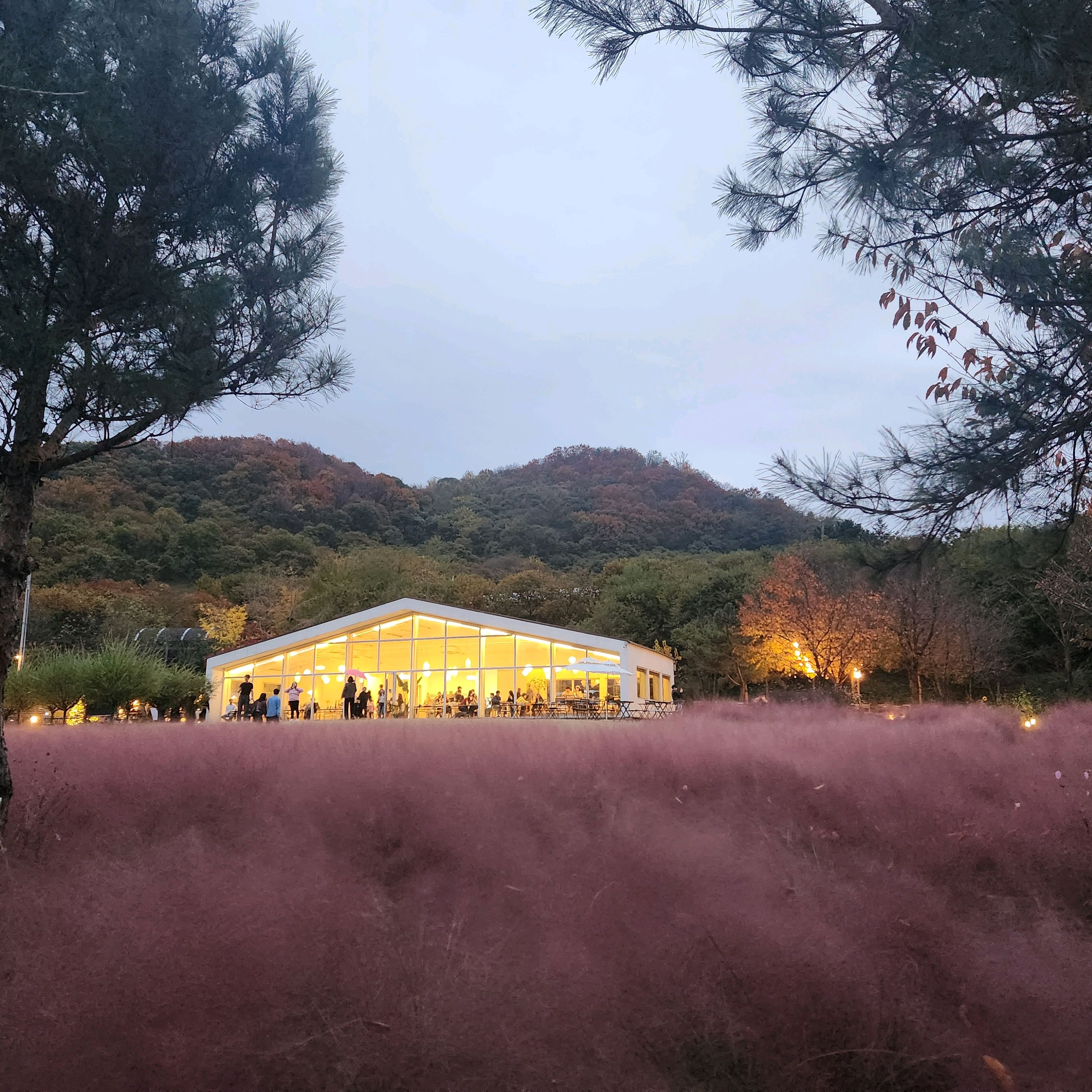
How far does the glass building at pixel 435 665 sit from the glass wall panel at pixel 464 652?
0.02 metres

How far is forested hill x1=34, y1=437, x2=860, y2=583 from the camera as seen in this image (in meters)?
31.6

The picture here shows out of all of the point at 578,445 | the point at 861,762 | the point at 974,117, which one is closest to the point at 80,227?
the point at 974,117

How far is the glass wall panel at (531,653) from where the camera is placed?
21.1 meters

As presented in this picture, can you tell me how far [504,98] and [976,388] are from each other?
5.65 metres

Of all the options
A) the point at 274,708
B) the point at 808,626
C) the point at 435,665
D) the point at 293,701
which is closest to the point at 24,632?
the point at 293,701

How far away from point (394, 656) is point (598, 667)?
6002mm

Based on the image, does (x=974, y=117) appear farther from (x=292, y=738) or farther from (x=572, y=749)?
(x=292, y=738)

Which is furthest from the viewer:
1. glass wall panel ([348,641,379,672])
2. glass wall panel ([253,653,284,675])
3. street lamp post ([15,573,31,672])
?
glass wall panel ([253,653,284,675])

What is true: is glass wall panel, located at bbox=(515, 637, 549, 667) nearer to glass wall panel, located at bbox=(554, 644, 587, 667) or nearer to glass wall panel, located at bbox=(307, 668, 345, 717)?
glass wall panel, located at bbox=(554, 644, 587, 667)

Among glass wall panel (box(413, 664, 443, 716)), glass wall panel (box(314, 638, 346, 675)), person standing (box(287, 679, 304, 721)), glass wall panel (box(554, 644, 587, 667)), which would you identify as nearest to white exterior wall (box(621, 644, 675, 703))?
glass wall panel (box(554, 644, 587, 667))

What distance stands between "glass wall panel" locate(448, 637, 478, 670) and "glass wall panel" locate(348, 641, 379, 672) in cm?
213

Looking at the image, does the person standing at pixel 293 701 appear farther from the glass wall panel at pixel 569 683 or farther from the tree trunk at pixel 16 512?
the tree trunk at pixel 16 512

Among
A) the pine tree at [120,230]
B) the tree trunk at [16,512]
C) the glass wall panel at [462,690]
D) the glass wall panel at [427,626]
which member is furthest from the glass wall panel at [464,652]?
the tree trunk at [16,512]

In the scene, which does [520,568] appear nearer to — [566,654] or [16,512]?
[566,654]
